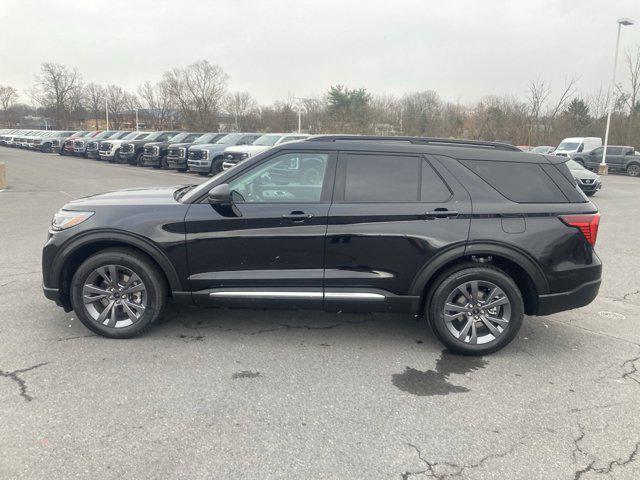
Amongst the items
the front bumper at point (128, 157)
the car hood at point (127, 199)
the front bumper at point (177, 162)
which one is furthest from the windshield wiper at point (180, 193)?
the front bumper at point (128, 157)

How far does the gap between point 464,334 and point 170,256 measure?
2.51 metres

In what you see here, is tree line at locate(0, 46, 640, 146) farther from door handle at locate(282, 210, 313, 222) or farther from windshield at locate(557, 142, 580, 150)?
door handle at locate(282, 210, 313, 222)

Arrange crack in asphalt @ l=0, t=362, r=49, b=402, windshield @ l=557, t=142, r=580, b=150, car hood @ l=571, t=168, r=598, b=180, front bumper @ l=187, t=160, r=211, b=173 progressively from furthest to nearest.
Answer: windshield @ l=557, t=142, r=580, b=150, front bumper @ l=187, t=160, r=211, b=173, car hood @ l=571, t=168, r=598, b=180, crack in asphalt @ l=0, t=362, r=49, b=402

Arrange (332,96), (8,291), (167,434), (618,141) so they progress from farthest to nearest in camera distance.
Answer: (332,96) → (618,141) → (8,291) → (167,434)

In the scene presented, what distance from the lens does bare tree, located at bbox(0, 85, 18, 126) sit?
84.3 meters

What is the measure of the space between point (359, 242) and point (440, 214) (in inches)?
27.1

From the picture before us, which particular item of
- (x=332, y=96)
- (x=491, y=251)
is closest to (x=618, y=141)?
(x=332, y=96)

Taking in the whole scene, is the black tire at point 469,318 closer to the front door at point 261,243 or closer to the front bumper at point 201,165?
the front door at point 261,243

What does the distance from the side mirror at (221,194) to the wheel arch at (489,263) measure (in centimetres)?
165

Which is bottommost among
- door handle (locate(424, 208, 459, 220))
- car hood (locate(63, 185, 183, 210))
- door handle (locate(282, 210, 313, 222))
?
door handle (locate(282, 210, 313, 222))

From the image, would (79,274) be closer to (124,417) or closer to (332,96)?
(124,417)

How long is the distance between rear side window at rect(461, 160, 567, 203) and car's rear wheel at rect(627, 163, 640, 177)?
28.1 meters

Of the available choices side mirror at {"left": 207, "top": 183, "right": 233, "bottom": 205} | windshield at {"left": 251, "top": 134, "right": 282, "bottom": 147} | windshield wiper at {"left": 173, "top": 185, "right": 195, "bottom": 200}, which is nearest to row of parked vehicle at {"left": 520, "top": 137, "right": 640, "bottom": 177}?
windshield at {"left": 251, "top": 134, "right": 282, "bottom": 147}

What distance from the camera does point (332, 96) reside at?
54000mm
